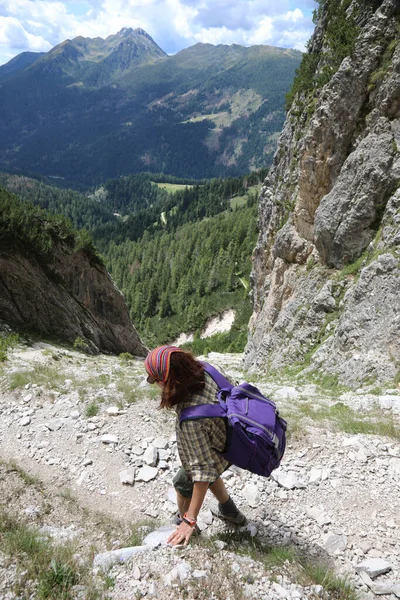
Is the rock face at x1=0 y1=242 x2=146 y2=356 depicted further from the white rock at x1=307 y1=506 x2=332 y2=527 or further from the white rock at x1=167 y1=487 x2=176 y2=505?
the white rock at x1=307 y1=506 x2=332 y2=527

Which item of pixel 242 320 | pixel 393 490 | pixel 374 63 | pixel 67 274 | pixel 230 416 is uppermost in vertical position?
pixel 374 63

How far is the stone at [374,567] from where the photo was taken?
4.42 meters

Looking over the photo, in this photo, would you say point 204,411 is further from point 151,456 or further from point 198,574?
point 151,456

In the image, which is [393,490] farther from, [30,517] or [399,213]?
[399,213]

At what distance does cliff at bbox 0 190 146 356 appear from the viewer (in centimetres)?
2347

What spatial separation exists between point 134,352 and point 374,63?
34095 millimetres

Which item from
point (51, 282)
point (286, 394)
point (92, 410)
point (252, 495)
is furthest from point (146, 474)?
point (51, 282)

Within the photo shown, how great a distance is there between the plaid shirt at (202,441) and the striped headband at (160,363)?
1.53ft

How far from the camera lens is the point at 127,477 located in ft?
23.5

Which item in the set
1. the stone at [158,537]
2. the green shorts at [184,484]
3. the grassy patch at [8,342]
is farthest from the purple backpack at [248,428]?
the grassy patch at [8,342]

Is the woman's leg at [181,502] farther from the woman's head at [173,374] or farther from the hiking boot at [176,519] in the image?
the woman's head at [173,374]

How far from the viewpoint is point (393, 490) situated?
19.7 feet

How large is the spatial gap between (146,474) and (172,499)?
844 millimetres

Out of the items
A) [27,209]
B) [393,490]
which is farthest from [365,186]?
[27,209]
